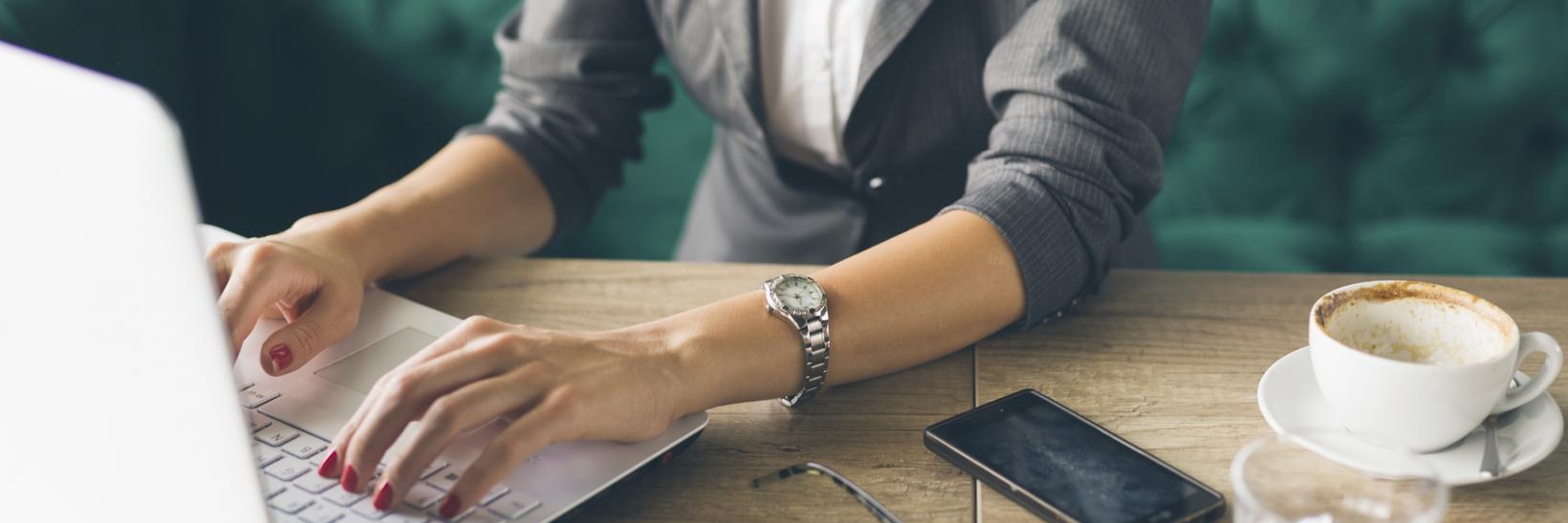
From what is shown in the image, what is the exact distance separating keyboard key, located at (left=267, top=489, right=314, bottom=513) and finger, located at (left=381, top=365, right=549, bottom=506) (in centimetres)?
4

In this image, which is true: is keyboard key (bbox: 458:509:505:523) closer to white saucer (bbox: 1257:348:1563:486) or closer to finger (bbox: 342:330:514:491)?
finger (bbox: 342:330:514:491)

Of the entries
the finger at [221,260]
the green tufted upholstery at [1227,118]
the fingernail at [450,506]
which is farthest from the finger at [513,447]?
the green tufted upholstery at [1227,118]

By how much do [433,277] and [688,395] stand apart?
11.2 inches

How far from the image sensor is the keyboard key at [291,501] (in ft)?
1.51

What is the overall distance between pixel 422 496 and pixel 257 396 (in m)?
0.14

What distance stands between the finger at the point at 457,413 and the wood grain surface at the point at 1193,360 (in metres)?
0.20

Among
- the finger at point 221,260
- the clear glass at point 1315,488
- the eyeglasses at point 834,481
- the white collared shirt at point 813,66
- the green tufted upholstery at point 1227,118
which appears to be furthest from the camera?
the green tufted upholstery at point 1227,118

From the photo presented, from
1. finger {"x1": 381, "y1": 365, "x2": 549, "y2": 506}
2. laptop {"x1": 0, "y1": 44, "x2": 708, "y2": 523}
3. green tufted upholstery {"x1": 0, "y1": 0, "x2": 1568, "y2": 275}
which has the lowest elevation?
green tufted upholstery {"x1": 0, "y1": 0, "x2": 1568, "y2": 275}

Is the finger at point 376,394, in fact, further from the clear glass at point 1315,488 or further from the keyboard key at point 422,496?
the clear glass at point 1315,488

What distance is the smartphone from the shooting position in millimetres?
465

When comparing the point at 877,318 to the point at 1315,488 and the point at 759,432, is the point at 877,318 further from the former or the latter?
the point at 1315,488

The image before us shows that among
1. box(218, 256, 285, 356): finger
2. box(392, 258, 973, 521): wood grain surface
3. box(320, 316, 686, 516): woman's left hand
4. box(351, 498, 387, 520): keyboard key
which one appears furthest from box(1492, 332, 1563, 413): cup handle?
box(218, 256, 285, 356): finger

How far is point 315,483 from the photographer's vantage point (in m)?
0.48

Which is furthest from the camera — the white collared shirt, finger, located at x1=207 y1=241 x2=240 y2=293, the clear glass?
the white collared shirt
